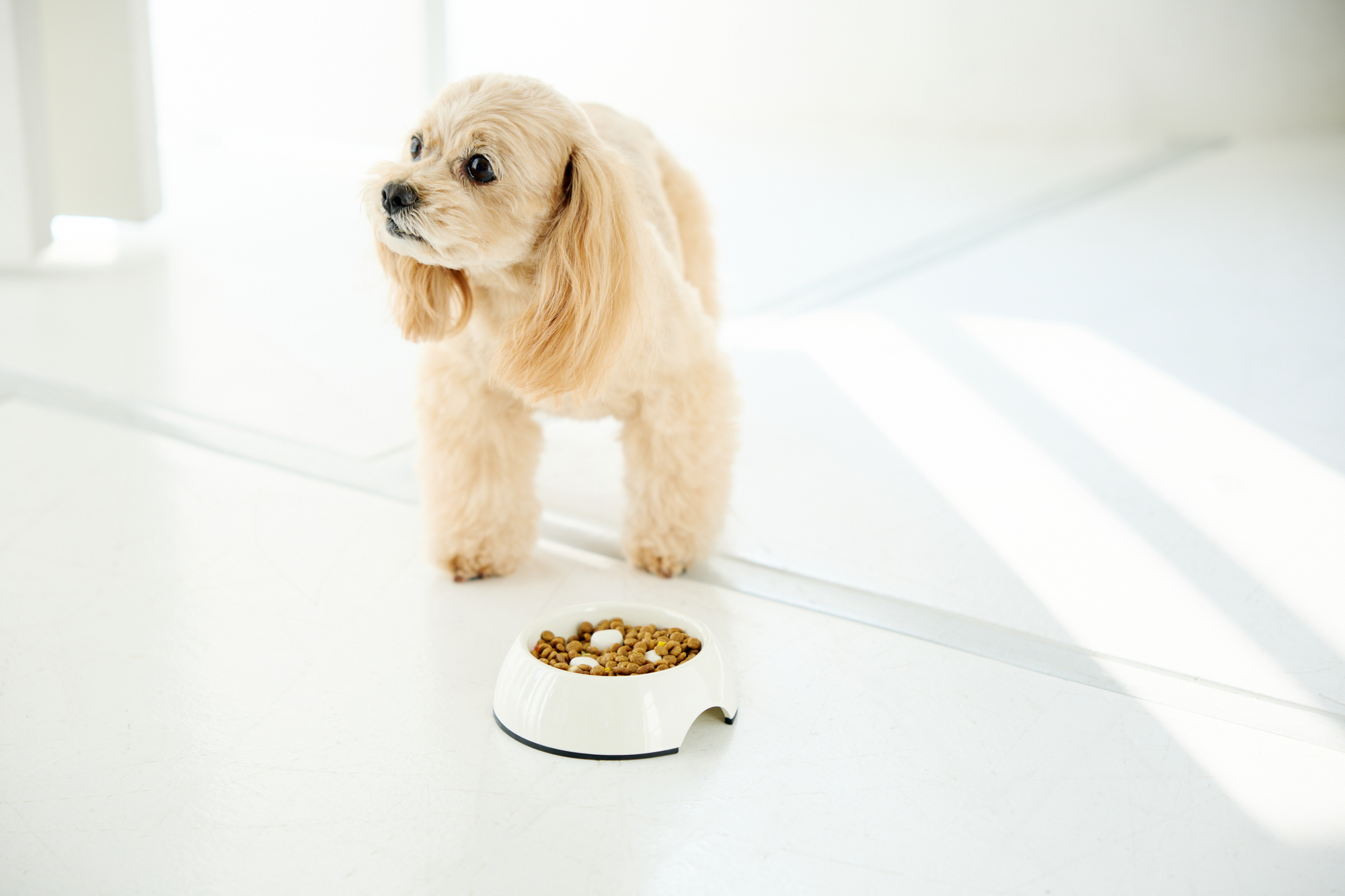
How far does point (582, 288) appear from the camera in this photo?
146cm

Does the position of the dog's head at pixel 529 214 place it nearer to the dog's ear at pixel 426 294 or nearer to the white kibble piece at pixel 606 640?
the dog's ear at pixel 426 294

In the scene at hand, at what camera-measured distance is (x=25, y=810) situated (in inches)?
49.0

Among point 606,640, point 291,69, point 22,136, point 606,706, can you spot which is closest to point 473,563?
point 606,640

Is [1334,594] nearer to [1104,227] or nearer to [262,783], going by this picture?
[262,783]

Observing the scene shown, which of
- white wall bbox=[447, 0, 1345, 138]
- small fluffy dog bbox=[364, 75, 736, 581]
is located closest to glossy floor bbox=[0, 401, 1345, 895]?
small fluffy dog bbox=[364, 75, 736, 581]

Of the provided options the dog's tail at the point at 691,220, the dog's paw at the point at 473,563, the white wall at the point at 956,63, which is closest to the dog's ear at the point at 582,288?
the dog's paw at the point at 473,563

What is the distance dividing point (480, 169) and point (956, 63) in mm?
5748

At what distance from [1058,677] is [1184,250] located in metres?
2.77

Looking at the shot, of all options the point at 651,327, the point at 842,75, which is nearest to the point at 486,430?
the point at 651,327

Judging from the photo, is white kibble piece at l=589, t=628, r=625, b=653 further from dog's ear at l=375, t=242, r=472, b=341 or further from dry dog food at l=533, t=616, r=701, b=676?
dog's ear at l=375, t=242, r=472, b=341

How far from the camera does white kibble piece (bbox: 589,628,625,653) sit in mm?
1422

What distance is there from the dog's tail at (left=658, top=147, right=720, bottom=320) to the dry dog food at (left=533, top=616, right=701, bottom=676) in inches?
32.9

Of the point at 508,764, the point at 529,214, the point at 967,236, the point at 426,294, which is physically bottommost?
the point at 508,764

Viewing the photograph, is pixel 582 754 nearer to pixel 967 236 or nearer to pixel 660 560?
pixel 660 560
